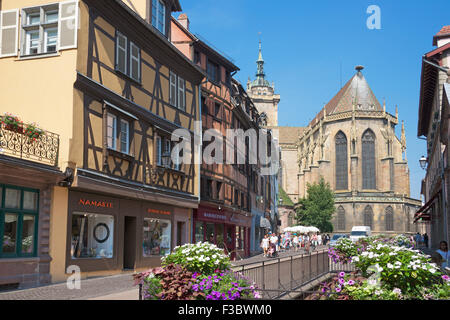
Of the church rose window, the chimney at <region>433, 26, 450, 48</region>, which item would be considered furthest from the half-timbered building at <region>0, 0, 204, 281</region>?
the church rose window

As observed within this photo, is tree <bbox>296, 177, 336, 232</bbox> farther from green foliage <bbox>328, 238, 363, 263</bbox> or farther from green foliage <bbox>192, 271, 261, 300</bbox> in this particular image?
green foliage <bbox>192, 271, 261, 300</bbox>

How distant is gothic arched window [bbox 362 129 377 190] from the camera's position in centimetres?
8650

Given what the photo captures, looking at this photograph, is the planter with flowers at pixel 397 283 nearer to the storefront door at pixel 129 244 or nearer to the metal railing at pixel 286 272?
the metal railing at pixel 286 272

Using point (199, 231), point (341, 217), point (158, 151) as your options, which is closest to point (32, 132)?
point (158, 151)

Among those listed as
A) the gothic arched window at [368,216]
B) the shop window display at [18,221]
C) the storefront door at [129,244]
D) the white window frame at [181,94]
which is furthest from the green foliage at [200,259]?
the gothic arched window at [368,216]

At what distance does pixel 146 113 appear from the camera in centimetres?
2052

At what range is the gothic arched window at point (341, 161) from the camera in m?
87.8

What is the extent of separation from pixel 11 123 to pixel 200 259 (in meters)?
7.94

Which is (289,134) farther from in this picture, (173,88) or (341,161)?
(173,88)

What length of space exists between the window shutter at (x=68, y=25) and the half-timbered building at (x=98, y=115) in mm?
39

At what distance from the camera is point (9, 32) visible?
1742cm

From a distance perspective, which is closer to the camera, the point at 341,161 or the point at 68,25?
the point at 68,25

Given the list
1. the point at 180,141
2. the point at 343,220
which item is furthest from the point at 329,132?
the point at 180,141

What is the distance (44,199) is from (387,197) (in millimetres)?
77449
